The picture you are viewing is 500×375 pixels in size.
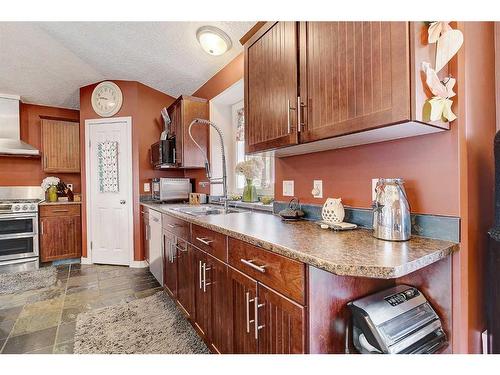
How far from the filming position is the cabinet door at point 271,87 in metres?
1.29

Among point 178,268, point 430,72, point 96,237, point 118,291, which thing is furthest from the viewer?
point 96,237

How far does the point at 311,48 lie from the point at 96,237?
352 centimetres

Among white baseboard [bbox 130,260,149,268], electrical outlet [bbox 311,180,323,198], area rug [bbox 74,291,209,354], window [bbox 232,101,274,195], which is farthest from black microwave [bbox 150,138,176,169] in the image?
electrical outlet [bbox 311,180,323,198]

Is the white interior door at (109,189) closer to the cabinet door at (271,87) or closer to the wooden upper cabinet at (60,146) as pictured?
the wooden upper cabinet at (60,146)

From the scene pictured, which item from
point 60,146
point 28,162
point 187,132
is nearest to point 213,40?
point 187,132

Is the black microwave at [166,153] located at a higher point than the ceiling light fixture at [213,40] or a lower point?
lower

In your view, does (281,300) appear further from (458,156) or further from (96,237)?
(96,237)

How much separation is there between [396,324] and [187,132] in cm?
268

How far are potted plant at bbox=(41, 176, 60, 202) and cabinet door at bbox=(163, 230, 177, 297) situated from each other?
95.9 inches

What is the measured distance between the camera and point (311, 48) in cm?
118

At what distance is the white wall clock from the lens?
334 cm

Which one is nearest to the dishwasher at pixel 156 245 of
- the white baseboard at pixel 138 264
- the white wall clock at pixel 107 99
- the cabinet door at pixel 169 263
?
the cabinet door at pixel 169 263

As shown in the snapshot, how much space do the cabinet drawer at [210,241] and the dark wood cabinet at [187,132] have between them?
143 cm
